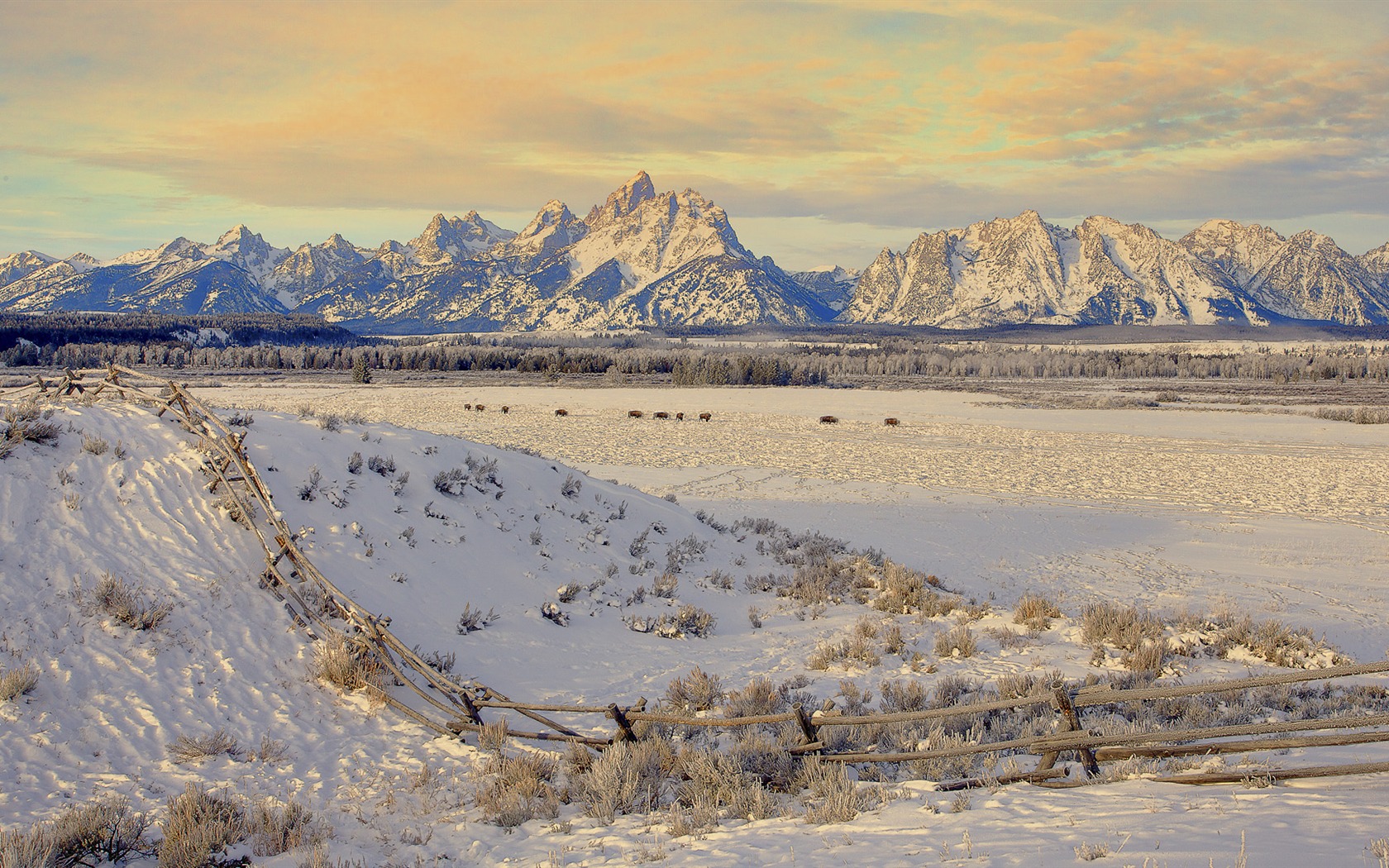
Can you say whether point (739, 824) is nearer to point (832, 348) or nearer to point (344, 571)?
point (344, 571)

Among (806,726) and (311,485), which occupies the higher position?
(311,485)

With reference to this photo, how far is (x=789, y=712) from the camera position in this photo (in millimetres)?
6066

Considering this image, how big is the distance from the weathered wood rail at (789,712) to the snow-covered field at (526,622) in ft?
0.61

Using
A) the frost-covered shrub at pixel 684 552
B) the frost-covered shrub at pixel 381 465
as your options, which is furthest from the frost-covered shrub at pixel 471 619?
the frost-covered shrub at pixel 684 552

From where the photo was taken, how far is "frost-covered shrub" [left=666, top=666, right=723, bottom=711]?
6.78m

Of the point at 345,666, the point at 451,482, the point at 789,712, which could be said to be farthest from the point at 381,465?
the point at 789,712

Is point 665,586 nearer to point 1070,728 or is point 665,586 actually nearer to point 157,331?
point 1070,728

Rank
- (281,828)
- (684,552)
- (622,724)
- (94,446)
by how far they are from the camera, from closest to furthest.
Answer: (281,828) → (622,724) → (94,446) → (684,552)

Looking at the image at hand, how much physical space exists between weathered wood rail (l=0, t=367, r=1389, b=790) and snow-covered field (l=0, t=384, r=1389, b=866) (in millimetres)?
185

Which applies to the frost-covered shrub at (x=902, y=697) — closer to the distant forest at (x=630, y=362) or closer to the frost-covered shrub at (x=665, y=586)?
the frost-covered shrub at (x=665, y=586)

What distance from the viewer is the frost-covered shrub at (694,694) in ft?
22.2

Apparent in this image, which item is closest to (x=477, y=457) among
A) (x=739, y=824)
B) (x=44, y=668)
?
(x=44, y=668)

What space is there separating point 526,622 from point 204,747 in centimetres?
388

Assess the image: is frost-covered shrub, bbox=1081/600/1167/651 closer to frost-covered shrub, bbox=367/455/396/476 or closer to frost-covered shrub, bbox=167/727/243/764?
frost-covered shrub, bbox=167/727/243/764
